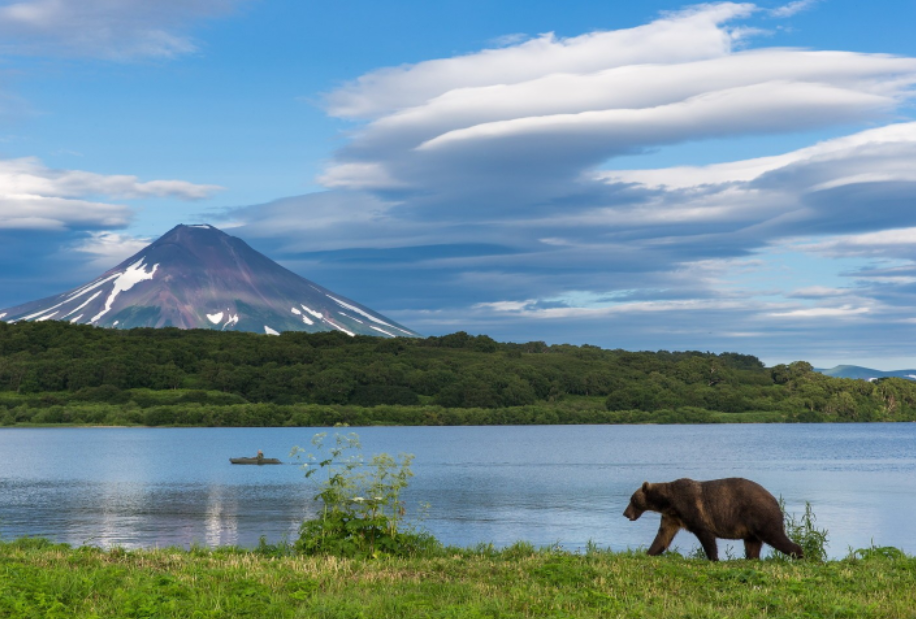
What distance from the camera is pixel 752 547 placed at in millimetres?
17312

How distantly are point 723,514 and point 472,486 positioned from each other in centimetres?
4413

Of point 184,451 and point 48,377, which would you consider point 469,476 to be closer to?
point 184,451

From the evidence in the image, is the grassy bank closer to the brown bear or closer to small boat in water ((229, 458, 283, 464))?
the brown bear

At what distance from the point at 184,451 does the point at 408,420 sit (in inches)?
3039

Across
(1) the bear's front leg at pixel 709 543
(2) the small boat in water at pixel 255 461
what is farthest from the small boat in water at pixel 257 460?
(1) the bear's front leg at pixel 709 543

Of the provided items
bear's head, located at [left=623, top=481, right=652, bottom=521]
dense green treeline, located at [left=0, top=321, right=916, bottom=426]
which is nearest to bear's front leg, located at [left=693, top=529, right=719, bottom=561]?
bear's head, located at [left=623, top=481, right=652, bottom=521]

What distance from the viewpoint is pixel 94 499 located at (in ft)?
172

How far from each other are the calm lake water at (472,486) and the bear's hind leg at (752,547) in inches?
305

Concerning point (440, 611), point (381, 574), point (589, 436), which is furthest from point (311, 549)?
point (589, 436)

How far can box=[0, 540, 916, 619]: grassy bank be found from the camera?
11266 millimetres

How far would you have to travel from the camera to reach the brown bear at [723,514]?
16.8m

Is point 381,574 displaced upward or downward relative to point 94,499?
upward

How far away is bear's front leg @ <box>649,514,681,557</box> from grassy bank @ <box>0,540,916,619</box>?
139 centimetres

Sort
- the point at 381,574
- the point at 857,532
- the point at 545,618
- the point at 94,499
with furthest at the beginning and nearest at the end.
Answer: the point at 94,499 → the point at 857,532 → the point at 381,574 → the point at 545,618
